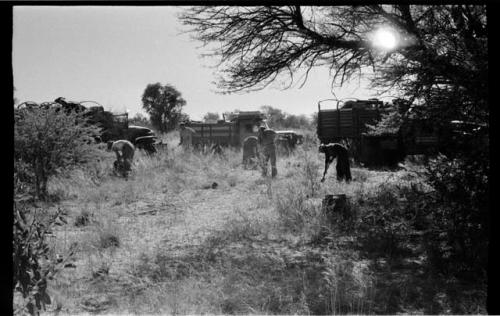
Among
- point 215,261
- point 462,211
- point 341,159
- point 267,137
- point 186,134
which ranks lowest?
point 215,261

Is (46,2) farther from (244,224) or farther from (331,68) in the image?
(331,68)

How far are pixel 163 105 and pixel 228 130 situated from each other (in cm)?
583

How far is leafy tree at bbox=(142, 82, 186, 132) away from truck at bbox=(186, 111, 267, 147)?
3.60 metres

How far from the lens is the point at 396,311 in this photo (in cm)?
375

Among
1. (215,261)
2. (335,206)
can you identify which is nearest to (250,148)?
(335,206)

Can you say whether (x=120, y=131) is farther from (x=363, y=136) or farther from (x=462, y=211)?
(x=462, y=211)

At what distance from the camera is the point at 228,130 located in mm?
19391

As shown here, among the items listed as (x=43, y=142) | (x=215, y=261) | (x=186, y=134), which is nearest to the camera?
(x=215, y=261)

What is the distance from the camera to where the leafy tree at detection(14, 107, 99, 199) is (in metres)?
8.81

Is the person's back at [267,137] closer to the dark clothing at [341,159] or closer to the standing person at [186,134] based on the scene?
the dark clothing at [341,159]

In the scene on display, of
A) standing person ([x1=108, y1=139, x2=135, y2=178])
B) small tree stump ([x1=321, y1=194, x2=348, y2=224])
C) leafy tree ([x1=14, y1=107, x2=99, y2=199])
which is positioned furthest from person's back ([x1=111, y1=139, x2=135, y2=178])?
small tree stump ([x1=321, y1=194, x2=348, y2=224])

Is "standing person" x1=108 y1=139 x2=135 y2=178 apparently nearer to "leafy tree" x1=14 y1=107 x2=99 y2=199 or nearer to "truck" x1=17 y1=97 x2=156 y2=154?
"leafy tree" x1=14 y1=107 x2=99 y2=199

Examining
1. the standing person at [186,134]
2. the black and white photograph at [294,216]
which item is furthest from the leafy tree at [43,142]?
the standing person at [186,134]

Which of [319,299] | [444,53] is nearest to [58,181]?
[319,299]
